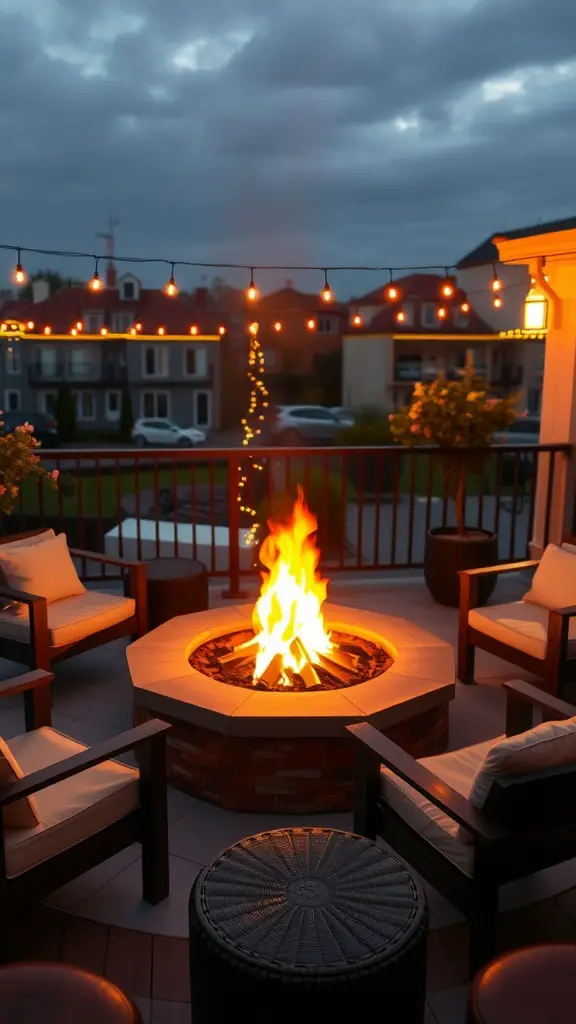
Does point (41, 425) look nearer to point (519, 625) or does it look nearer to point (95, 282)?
point (95, 282)

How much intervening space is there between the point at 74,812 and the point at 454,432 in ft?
13.2

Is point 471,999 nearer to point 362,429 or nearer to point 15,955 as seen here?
point 15,955

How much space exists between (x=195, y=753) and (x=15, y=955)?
0.98 meters

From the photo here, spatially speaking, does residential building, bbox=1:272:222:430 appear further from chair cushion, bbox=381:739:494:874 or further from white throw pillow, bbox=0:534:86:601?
chair cushion, bbox=381:739:494:874

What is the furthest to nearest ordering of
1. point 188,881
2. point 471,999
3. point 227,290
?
point 227,290, point 188,881, point 471,999

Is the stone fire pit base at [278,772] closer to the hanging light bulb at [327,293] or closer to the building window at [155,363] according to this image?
the hanging light bulb at [327,293]

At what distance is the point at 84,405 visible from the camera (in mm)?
37812

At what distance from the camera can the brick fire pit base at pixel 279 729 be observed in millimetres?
2963

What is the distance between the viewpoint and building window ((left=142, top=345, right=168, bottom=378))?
3700 centimetres

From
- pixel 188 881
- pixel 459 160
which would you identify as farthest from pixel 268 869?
pixel 459 160

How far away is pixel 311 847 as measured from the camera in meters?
2.01

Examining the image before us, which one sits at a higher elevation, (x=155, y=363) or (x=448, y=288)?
(x=448, y=288)

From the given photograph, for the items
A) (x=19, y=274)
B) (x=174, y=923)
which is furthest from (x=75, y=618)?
(x=19, y=274)

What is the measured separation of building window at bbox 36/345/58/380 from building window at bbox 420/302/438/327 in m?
17.1
